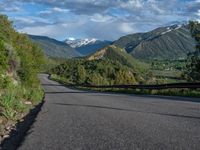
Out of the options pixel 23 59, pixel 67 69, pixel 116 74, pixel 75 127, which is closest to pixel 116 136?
pixel 75 127

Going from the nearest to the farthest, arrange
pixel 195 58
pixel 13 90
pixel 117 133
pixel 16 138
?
1. pixel 117 133
2. pixel 16 138
3. pixel 13 90
4. pixel 195 58

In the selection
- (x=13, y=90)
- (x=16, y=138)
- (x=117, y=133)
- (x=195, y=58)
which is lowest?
(x=16, y=138)

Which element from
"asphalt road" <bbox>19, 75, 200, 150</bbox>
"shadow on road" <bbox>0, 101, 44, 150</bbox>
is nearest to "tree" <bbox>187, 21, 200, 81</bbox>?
"asphalt road" <bbox>19, 75, 200, 150</bbox>

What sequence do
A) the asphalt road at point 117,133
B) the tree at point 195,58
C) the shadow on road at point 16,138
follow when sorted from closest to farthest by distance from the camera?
the asphalt road at point 117,133 < the shadow on road at point 16,138 < the tree at point 195,58

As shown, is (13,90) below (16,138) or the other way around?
the other way around

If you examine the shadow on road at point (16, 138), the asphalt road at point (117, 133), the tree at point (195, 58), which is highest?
the tree at point (195, 58)

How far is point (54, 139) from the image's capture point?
9.26 meters

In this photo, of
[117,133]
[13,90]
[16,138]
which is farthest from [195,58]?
[16,138]

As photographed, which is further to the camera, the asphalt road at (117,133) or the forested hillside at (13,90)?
the forested hillside at (13,90)

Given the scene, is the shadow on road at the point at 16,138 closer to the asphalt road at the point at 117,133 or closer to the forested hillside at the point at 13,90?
the asphalt road at the point at 117,133

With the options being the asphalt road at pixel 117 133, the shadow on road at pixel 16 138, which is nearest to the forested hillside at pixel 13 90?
the shadow on road at pixel 16 138

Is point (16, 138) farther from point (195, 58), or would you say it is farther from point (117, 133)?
point (195, 58)

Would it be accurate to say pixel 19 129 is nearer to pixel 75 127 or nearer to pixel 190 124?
pixel 75 127

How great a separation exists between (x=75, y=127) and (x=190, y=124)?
2635 millimetres
